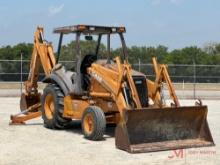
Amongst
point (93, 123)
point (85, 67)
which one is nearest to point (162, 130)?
point (93, 123)

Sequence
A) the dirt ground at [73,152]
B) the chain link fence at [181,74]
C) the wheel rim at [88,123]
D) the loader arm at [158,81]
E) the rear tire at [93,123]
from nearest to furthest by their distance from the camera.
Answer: the dirt ground at [73,152], the rear tire at [93,123], the wheel rim at [88,123], the loader arm at [158,81], the chain link fence at [181,74]

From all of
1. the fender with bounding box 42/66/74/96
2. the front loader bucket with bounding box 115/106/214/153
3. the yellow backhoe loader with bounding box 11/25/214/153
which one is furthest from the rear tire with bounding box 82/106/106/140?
the fender with bounding box 42/66/74/96

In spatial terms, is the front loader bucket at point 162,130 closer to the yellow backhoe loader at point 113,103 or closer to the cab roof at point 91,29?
the yellow backhoe loader at point 113,103

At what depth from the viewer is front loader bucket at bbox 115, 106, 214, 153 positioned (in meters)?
10.6

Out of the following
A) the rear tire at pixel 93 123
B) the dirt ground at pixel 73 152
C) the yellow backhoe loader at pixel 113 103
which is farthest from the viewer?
the rear tire at pixel 93 123

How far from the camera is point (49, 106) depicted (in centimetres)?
1415

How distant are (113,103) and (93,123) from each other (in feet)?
2.73

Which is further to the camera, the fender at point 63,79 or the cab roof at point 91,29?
the fender at point 63,79

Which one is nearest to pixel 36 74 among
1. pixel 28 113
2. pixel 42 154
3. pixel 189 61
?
pixel 28 113

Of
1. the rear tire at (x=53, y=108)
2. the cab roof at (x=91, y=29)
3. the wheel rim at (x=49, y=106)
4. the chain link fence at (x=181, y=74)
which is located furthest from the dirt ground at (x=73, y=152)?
the chain link fence at (x=181, y=74)

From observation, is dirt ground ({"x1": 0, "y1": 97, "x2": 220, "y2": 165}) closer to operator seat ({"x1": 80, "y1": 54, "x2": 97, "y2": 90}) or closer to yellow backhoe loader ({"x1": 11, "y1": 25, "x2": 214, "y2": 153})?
yellow backhoe loader ({"x1": 11, "y1": 25, "x2": 214, "y2": 153})

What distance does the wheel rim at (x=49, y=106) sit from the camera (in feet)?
45.8

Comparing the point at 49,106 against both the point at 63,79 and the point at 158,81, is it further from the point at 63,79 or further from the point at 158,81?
the point at 158,81

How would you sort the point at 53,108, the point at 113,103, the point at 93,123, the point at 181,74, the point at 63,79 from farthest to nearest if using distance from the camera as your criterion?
the point at 181,74 < the point at 53,108 < the point at 63,79 < the point at 113,103 < the point at 93,123
